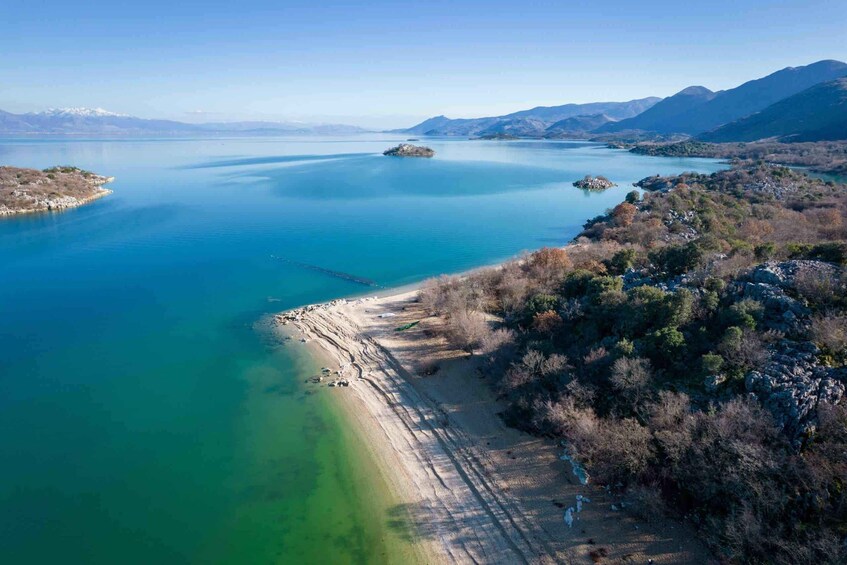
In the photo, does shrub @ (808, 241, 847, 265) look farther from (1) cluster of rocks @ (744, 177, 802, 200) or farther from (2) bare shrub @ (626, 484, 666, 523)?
(1) cluster of rocks @ (744, 177, 802, 200)

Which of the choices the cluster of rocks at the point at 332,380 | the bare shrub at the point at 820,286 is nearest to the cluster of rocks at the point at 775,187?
the bare shrub at the point at 820,286

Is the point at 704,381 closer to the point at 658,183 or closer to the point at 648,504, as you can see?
the point at 648,504

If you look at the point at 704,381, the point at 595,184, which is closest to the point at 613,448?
the point at 704,381

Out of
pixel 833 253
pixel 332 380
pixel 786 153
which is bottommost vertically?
pixel 332 380

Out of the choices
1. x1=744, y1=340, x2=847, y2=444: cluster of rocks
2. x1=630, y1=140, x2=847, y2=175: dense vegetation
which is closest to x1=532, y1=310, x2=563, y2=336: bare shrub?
x1=744, y1=340, x2=847, y2=444: cluster of rocks

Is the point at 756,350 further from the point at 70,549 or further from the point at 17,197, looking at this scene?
the point at 17,197

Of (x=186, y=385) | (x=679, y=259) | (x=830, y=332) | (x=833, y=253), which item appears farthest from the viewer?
(x=679, y=259)

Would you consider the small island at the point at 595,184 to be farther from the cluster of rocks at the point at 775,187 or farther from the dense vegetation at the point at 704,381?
the dense vegetation at the point at 704,381

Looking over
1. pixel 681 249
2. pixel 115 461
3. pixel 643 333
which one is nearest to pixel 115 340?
pixel 115 461
